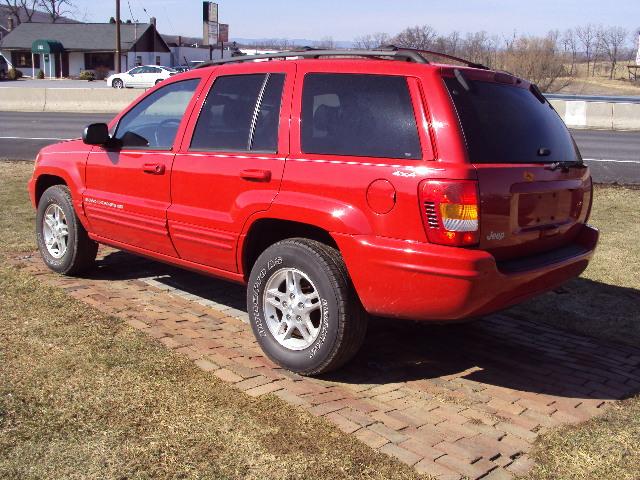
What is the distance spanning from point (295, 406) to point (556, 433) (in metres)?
1.33

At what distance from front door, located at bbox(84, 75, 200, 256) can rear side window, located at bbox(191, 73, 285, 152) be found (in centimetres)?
23

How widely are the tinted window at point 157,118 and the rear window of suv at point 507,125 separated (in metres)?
2.13

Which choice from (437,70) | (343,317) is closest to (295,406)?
(343,317)

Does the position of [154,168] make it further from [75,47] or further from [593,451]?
[75,47]

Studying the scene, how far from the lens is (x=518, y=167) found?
3.93 meters

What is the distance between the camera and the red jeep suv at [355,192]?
12.2 feet

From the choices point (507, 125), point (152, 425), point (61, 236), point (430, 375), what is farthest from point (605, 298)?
point (61, 236)

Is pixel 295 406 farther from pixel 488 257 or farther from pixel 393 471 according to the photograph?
pixel 488 257

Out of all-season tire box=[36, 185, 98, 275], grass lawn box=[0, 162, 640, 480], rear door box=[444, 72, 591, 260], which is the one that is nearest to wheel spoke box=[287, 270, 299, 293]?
grass lawn box=[0, 162, 640, 480]

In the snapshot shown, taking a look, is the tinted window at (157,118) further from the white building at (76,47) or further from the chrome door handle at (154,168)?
the white building at (76,47)

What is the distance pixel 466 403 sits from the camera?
13.2ft

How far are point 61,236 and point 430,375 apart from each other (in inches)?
140

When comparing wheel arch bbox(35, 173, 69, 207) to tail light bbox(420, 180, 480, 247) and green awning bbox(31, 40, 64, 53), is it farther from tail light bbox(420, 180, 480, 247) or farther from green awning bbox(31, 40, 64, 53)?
green awning bbox(31, 40, 64, 53)

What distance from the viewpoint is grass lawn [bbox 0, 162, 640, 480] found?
3.22m
